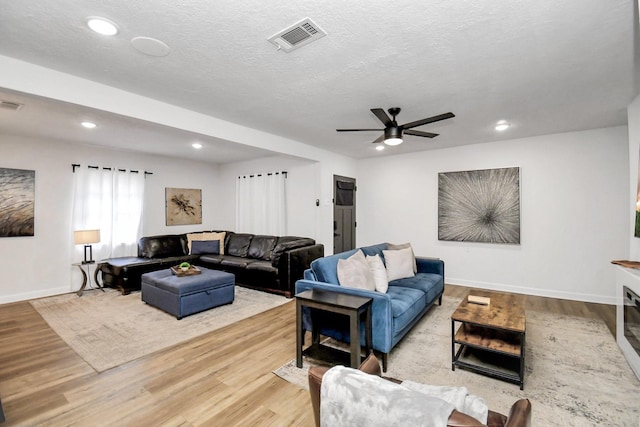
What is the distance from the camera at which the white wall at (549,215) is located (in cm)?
429

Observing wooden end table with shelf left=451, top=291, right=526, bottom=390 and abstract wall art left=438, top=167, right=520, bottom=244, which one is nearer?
wooden end table with shelf left=451, top=291, right=526, bottom=390

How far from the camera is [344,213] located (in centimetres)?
627

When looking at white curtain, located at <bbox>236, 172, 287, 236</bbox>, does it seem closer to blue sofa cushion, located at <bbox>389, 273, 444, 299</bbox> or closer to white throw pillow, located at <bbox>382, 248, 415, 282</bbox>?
white throw pillow, located at <bbox>382, 248, 415, 282</bbox>

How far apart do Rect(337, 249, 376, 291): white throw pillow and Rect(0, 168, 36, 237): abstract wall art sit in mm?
5113

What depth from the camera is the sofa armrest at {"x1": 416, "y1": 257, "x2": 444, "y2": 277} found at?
415 cm

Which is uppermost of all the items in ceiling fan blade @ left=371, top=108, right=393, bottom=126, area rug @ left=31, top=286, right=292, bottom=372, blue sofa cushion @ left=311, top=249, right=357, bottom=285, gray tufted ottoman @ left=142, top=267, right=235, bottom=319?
ceiling fan blade @ left=371, top=108, right=393, bottom=126

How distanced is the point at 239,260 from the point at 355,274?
315 centimetres

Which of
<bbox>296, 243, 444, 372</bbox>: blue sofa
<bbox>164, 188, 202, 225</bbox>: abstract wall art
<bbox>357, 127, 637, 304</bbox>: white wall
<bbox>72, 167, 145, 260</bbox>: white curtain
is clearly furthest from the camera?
<bbox>164, 188, 202, 225</bbox>: abstract wall art

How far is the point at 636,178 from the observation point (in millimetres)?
2977

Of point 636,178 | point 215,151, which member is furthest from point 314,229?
point 636,178

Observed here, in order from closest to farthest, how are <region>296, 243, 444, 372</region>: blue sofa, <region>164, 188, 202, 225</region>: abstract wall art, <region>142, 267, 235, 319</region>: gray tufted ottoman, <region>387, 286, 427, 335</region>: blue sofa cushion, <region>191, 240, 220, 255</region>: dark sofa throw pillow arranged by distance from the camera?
<region>296, 243, 444, 372</region>: blue sofa, <region>387, 286, 427, 335</region>: blue sofa cushion, <region>142, 267, 235, 319</region>: gray tufted ottoman, <region>191, 240, 220, 255</region>: dark sofa throw pillow, <region>164, 188, 202, 225</region>: abstract wall art

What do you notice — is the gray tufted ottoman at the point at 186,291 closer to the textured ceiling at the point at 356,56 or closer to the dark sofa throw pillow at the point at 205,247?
the dark sofa throw pillow at the point at 205,247

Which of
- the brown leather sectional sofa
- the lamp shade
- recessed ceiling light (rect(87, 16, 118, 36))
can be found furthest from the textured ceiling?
the brown leather sectional sofa

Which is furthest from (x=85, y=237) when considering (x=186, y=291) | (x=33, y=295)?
(x=186, y=291)
